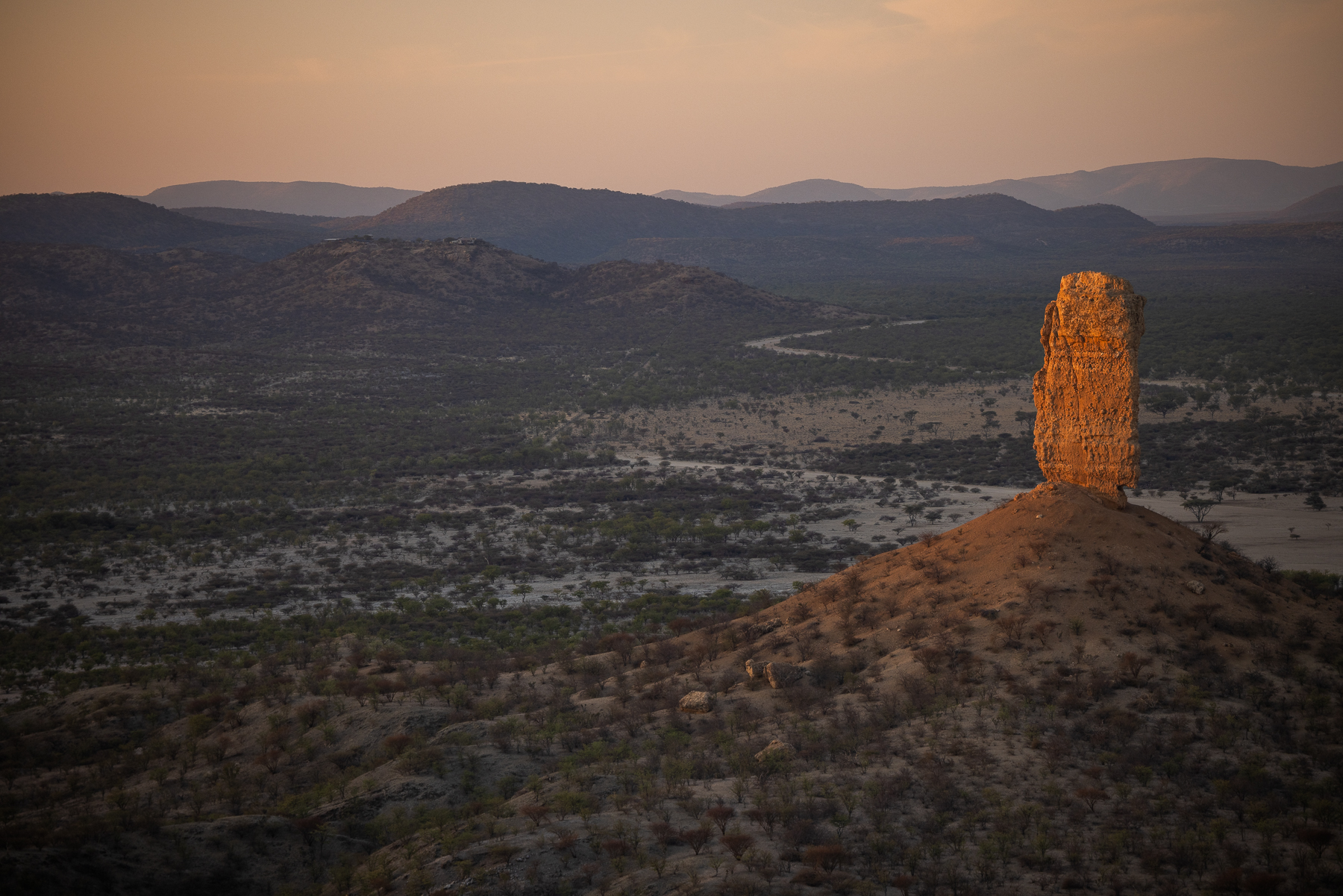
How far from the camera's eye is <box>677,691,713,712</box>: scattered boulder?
14.0m

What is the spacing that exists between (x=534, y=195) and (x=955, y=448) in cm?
15638

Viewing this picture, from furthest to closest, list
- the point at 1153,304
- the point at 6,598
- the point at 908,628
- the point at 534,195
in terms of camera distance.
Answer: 1. the point at 534,195
2. the point at 1153,304
3. the point at 6,598
4. the point at 908,628

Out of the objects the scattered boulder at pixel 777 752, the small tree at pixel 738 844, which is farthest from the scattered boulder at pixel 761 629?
the small tree at pixel 738 844

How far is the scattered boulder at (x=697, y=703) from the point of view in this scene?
14.0 meters

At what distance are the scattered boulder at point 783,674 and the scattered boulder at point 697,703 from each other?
1038 mm

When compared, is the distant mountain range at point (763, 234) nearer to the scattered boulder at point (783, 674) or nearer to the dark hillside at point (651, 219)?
the dark hillside at point (651, 219)

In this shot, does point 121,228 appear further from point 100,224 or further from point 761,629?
point 761,629

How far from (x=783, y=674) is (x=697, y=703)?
1474 mm

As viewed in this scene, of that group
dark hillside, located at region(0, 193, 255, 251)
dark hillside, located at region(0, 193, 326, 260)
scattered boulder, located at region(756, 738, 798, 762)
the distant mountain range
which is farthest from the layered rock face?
dark hillside, located at region(0, 193, 255, 251)

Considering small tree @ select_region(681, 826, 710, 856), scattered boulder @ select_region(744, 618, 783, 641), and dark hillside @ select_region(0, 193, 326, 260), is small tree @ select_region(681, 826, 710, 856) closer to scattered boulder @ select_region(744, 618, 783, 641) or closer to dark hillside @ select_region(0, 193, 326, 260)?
scattered boulder @ select_region(744, 618, 783, 641)

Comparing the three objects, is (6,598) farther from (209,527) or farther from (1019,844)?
(1019,844)

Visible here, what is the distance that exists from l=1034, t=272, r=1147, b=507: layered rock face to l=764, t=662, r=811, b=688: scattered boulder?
633cm

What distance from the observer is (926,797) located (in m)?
10.8

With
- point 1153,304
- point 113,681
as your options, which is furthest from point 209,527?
point 1153,304
